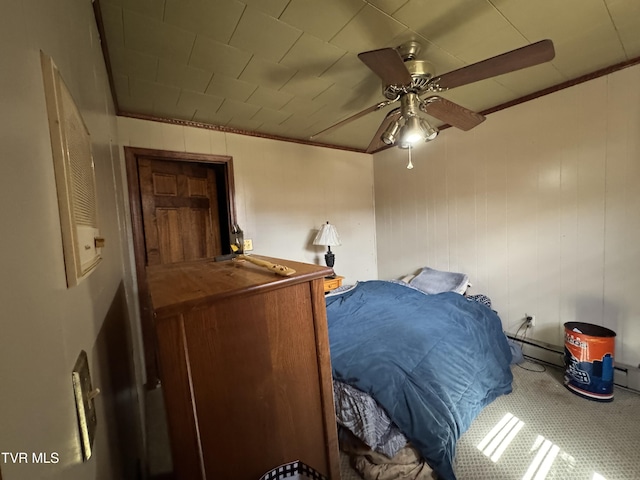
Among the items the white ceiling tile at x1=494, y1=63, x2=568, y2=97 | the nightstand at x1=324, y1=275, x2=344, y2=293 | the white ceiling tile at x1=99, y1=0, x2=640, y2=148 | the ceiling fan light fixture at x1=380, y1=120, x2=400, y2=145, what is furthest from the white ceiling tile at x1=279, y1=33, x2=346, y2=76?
the nightstand at x1=324, y1=275, x2=344, y2=293

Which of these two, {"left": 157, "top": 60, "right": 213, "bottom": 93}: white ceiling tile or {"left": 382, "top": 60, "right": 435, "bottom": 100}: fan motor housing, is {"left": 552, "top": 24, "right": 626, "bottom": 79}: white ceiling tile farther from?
{"left": 157, "top": 60, "right": 213, "bottom": 93}: white ceiling tile

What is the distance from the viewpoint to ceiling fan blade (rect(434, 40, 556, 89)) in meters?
1.07

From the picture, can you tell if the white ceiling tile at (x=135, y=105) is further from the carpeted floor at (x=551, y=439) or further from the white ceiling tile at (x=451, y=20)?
the carpeted floor at (x=551, y=439)

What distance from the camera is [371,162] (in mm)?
3646

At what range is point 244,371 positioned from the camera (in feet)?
2.24

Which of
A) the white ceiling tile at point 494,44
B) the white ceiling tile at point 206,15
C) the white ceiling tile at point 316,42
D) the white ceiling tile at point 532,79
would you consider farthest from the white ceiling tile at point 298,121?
the white ceiling tile at point 532,79

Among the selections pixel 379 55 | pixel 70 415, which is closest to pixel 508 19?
pixel 379 55

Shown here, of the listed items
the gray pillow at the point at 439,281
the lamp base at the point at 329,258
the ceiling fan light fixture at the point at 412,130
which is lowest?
the gray pillow at the point at 439,281

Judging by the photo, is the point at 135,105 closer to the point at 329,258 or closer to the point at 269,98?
the point at 269,98

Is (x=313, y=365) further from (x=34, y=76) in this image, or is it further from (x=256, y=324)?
(x=34, y=76)

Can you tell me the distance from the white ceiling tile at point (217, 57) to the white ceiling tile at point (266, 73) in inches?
1.8

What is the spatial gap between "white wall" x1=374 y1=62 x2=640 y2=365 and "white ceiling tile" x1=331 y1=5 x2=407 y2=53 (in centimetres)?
166

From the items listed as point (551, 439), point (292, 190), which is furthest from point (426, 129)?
point (551, 439)

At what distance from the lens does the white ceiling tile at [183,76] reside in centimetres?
162
